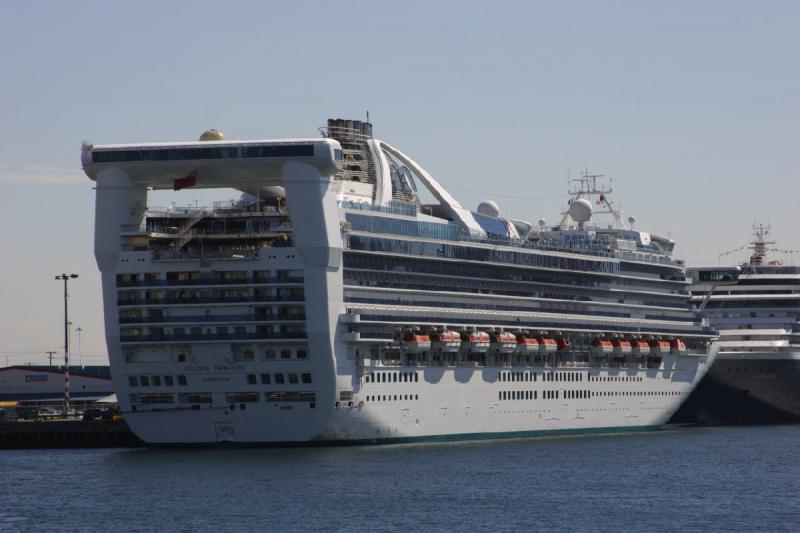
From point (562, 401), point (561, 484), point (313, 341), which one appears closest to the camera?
point (561, 484)

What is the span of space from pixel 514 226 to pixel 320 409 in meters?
29.3

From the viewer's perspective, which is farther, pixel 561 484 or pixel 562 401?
pixel 562 401

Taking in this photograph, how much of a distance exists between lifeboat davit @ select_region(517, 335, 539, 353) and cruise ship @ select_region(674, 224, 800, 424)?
2439cm

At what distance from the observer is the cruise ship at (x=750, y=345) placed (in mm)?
118250

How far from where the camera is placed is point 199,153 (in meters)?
81.2

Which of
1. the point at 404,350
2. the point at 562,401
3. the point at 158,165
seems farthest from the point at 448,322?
the point at 158,165

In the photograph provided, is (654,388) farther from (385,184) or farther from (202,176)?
(202,176)

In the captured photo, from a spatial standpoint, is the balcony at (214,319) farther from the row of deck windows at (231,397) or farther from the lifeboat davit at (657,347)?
the lifeboat davit at (657,347)

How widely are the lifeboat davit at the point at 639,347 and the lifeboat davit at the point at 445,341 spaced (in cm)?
2053

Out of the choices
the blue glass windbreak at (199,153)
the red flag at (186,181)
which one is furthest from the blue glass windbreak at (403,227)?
the red flag at (186,181)

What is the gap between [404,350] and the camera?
87.9 metres

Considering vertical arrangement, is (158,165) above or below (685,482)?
above

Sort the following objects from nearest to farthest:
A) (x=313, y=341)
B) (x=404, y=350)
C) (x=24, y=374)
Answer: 1. (x=313, y=341)
2. (x=404, y=350)
3. (x=24, y=374)

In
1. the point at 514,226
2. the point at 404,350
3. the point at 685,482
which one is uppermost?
the point at 514,226
